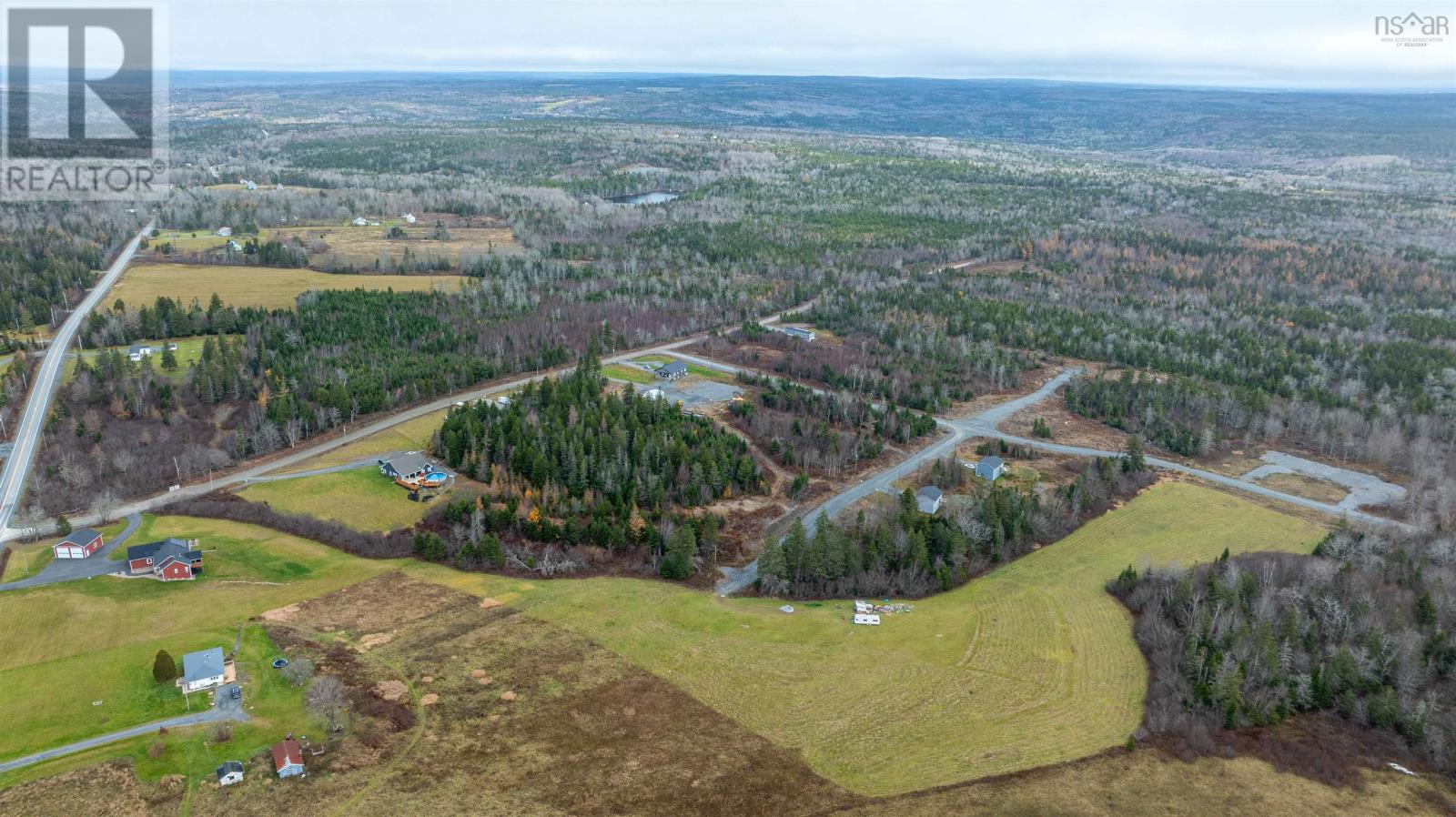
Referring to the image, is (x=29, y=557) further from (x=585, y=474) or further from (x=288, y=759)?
(x=585, y=474)

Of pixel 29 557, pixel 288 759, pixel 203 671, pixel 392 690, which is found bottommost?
pixel 392 690

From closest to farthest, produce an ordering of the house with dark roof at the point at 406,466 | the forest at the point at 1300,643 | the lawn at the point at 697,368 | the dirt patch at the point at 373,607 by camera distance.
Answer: the forest at the point at 1300,643, the dirt patch at the point at 373,607, the house with dark roof at the point at 406,466, the lawn at the point at 697,368

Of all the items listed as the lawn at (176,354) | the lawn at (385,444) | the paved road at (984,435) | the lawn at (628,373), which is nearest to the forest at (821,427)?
→ the paved road at (984,435)

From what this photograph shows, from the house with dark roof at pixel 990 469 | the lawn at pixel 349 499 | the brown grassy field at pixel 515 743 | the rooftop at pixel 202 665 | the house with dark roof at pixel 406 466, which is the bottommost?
the brown grassy field at pixel 515 743

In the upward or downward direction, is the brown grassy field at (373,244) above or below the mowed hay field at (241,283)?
above

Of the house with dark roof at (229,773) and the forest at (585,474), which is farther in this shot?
the forest at (585,474)

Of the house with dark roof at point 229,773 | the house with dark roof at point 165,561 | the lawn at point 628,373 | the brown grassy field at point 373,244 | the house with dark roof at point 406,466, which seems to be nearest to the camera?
the house with dark roof at point 229,773

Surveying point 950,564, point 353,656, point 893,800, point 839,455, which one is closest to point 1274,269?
point 839,455

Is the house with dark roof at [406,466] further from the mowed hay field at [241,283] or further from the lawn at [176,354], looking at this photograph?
the mowed hay field at [241,283]

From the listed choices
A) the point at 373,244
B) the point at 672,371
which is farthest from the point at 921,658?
the point at 373,244
